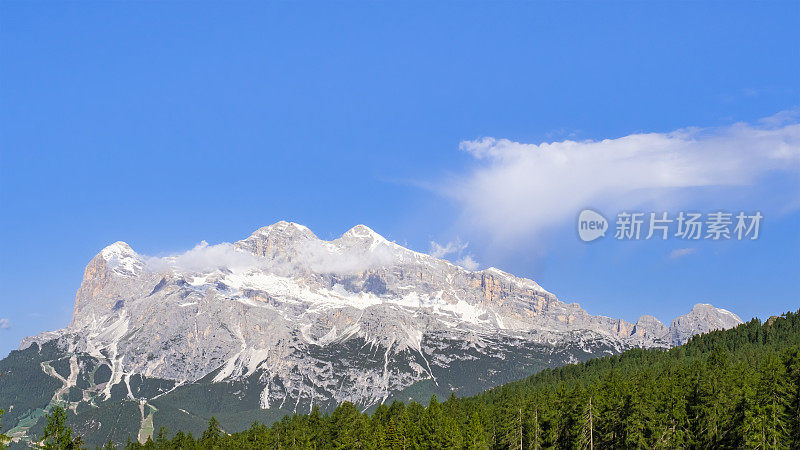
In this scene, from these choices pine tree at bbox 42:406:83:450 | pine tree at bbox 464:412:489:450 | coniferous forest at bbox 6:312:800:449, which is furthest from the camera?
pine tree at bbox 464:412:489:450

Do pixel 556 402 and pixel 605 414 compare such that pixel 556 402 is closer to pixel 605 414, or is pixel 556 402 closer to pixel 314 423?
pixel 605 414

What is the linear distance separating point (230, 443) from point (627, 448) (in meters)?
87.4

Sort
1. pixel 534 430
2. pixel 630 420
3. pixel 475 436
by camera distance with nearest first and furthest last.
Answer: pixel 630 420 → pixel 475 436 → pixel 534 430

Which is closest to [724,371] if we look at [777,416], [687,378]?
[687,378]

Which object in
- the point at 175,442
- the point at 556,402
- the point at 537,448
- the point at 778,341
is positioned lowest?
the point at 175,442

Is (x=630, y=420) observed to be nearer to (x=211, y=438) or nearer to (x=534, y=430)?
(x=534, y=430)

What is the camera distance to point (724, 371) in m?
104

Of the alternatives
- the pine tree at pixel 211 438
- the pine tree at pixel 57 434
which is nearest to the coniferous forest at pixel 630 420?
the pine tree at pixel 57 434

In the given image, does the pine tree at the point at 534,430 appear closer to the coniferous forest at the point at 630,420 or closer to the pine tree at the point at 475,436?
the coniferous forest at the point at 630,420

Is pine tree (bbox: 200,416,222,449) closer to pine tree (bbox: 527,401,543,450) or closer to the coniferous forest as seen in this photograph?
the coniferous forest

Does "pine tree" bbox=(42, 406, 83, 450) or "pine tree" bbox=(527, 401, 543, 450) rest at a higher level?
"pine tree" bbox=(527, 401, 543, 450)

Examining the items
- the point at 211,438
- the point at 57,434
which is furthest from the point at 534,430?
the point at 211,438

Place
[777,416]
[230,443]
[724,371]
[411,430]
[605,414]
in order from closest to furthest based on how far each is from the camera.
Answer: [777,416], [605,414], [724,371], [411,430], [230,443]

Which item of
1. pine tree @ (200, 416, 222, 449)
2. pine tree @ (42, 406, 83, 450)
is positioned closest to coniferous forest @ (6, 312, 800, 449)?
pine tree @ (42, 406, 83, 450)
